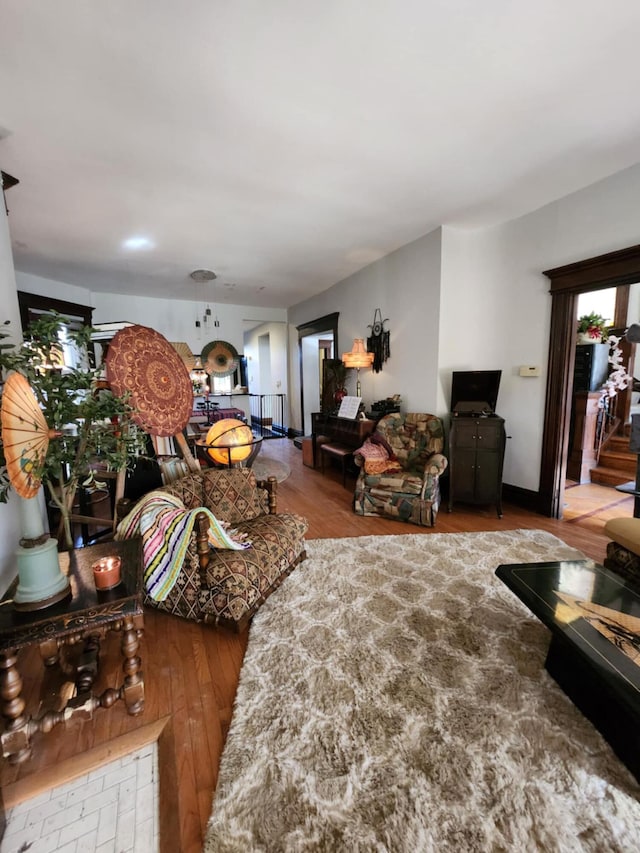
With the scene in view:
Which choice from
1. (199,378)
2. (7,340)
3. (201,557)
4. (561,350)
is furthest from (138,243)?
(561,350)

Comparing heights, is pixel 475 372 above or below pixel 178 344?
below

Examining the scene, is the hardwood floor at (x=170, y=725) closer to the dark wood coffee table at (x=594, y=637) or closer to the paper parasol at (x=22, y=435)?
the paper parasol at (x=22, y=435)

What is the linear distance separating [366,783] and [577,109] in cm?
348

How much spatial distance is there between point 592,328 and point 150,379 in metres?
5.29

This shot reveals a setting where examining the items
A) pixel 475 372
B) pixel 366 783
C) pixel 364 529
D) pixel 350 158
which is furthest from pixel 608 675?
pixel 350 158

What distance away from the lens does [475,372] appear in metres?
3.60

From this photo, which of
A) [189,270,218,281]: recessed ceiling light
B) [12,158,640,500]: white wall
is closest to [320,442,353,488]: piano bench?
[12,158,640,500]: white wall

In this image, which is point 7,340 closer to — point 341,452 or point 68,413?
point 68,413

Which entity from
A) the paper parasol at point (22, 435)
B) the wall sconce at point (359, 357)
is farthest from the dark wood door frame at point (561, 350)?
the paper parasol at point (22, 435)

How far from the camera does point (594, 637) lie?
1.36 metres

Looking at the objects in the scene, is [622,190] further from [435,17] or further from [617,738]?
[617,738]

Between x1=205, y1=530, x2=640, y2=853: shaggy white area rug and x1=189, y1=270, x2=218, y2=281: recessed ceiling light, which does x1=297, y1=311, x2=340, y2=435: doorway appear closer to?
x1=189, y1=270, x2=218, y2=281: recessed ceiling light

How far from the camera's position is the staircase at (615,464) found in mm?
4488

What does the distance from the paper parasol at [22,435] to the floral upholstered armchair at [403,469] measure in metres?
2.80
